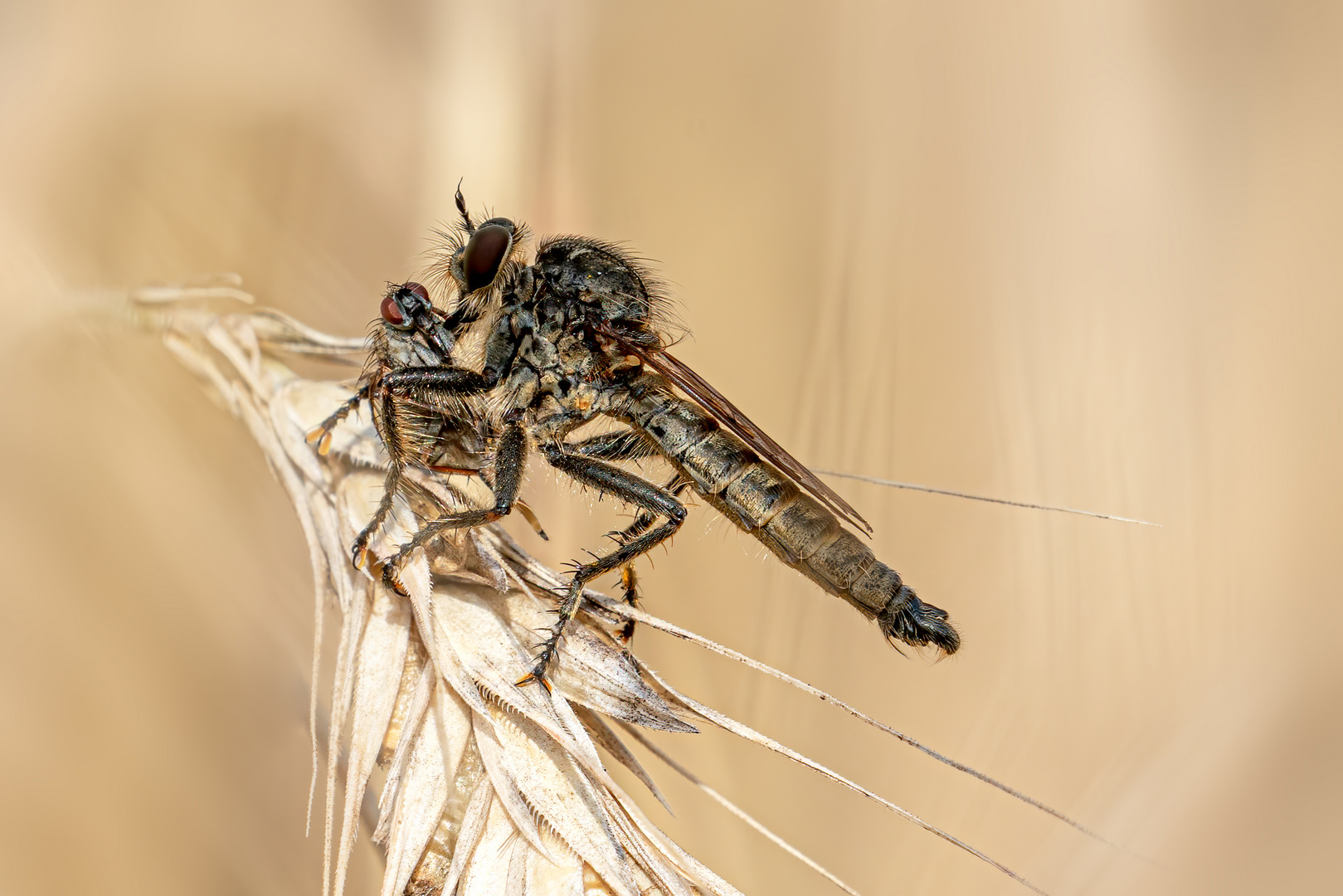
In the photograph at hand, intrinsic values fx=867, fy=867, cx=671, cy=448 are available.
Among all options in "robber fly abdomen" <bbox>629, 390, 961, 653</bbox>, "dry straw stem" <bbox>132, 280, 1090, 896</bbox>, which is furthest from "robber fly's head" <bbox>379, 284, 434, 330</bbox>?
"robber fly abdomen" <bbox>629, 390, 961, 653</bbox>

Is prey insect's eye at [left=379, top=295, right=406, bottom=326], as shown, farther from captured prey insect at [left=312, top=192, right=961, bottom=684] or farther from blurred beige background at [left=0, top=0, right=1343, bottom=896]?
blurred beige background at [left=0, top=0, right=1343, bottom=896]

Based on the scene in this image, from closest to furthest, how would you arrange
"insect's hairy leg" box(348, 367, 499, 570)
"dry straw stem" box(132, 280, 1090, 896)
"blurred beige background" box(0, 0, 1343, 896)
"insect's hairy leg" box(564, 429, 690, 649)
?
"dry straw stem" box(132, 280, 1090, 896), "insect's hairy leg" box(348, 367, 499, 570), "blurred beige background" box(0, 0, 1343, 896), "insect's hairy leg" box(564, 429, 690, 649)

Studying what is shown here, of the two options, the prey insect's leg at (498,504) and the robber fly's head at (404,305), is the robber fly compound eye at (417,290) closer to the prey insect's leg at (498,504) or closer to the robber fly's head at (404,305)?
the robber fly's head at (404,305)

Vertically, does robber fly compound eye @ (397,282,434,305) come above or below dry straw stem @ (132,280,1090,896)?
above

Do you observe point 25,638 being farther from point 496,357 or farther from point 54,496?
point 496,357

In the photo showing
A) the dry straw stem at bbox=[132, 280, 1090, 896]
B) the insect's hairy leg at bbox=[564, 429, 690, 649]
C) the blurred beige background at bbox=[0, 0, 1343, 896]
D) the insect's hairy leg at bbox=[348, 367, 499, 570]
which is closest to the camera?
the dry straw stem at bbox=[132, 280, 1090, 896]

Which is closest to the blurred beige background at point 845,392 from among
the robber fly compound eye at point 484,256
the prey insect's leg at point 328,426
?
the prey insect's leg at point 328,426

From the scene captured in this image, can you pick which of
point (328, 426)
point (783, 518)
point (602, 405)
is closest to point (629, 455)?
point (602, 405)
